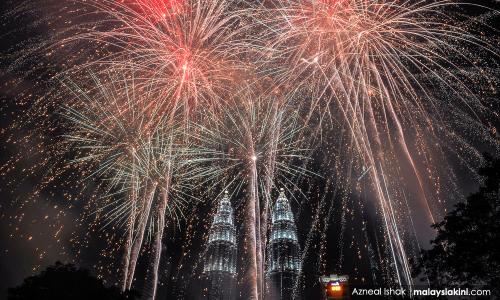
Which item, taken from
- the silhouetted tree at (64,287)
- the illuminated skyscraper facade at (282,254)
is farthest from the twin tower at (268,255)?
the silhouetted tree at (64,287)

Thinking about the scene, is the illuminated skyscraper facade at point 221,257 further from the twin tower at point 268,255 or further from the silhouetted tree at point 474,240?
the silhouetted tree at point 474,240

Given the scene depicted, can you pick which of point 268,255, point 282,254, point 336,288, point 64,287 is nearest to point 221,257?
point 268,255

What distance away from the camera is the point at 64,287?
24672 millimetres

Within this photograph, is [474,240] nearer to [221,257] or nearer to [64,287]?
[64,287]

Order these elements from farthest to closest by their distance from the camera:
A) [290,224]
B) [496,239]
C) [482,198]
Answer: [290,224], [482,198], [496,239]

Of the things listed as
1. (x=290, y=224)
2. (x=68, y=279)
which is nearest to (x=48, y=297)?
(x=68, y=279)

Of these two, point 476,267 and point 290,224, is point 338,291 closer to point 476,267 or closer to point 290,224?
point 476,267

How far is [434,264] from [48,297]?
835 inches

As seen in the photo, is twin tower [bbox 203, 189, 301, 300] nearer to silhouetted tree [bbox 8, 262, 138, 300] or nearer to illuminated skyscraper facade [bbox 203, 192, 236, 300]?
illuminated skyscraper facade [bbox 203, 192, 236, 300]

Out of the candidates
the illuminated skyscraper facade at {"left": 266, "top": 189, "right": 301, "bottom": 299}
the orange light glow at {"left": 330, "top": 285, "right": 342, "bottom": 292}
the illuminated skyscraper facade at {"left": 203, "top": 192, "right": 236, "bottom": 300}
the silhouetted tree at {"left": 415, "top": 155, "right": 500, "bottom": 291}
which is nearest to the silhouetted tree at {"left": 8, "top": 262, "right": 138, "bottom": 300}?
the orange light glow at {"left": 330, "top": 285, "right": 342, "bottom": 292}

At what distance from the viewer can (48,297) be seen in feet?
77.7

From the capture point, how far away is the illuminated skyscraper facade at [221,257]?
130625 millimetres

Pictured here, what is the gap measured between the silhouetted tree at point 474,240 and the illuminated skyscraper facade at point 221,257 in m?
105

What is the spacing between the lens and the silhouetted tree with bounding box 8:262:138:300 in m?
23.7
